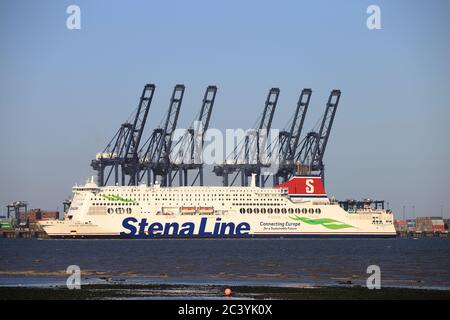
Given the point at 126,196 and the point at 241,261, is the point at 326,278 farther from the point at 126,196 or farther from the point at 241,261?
the point at 126,196

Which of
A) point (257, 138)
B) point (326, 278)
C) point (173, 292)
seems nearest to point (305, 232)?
point (257, 138)

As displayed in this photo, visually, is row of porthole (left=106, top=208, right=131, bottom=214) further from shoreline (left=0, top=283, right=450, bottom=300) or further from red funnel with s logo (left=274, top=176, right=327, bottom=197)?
shoreline (left=0, top=283, right=450, bottom=300)

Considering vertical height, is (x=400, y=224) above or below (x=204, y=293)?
below

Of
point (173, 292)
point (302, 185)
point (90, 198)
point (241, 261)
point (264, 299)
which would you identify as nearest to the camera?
point (264, 299)

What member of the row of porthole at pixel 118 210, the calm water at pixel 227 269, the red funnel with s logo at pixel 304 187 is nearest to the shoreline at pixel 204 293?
the calm water at pixel 227 269

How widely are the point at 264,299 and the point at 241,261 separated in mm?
27454

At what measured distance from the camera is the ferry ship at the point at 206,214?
101 metres

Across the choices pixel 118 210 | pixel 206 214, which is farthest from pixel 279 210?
pixel 118 210

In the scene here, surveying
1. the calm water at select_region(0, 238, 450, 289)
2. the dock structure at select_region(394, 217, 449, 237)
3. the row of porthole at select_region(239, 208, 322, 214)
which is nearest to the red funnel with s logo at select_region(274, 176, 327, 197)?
the row of porthole at select_region(239, 208, 322, 214)

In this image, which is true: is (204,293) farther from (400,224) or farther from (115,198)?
(400,224)

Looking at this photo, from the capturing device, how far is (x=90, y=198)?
102 metres

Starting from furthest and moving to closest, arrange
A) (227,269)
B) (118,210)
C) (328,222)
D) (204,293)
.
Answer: (328,222)
(118,210)
(227,269)
(204,293)

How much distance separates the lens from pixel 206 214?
103062 mm

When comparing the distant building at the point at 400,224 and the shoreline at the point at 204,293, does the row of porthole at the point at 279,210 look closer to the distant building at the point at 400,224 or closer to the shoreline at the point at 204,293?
the shoreline at the point at 204,293
